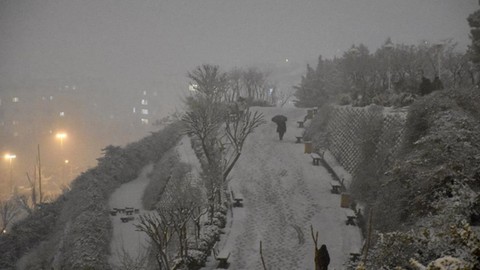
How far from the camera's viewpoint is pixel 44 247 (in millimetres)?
24031

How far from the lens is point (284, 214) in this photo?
731 inches

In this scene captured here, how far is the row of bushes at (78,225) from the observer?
66.4 ft

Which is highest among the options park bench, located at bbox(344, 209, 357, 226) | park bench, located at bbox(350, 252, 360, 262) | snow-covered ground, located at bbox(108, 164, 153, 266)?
park bench, located at bbox(344, 209, 357, 226)

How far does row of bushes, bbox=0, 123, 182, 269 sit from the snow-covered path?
8456mm

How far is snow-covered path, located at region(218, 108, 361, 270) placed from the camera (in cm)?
1476

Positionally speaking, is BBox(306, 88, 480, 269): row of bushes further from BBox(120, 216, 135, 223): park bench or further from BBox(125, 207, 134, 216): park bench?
BBox(125, 207, 134, 216): park bench

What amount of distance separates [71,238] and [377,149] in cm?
1824

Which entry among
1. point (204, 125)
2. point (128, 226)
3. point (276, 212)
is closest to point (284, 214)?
point (276, 212)

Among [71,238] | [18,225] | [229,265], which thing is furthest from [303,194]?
[18,225]

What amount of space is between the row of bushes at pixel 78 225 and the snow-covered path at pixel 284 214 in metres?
8.46

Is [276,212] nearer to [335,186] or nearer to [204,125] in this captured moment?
[335,186]

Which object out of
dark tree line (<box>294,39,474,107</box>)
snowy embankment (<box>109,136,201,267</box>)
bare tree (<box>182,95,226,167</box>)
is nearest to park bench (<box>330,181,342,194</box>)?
dark tree line (<box>294,39,474,107</box>)

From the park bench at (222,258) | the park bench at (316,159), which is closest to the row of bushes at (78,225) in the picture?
the park bench at (222,258)

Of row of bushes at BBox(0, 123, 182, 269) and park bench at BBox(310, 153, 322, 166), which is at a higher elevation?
park bench at BBox(310, 153, 322, 166)
